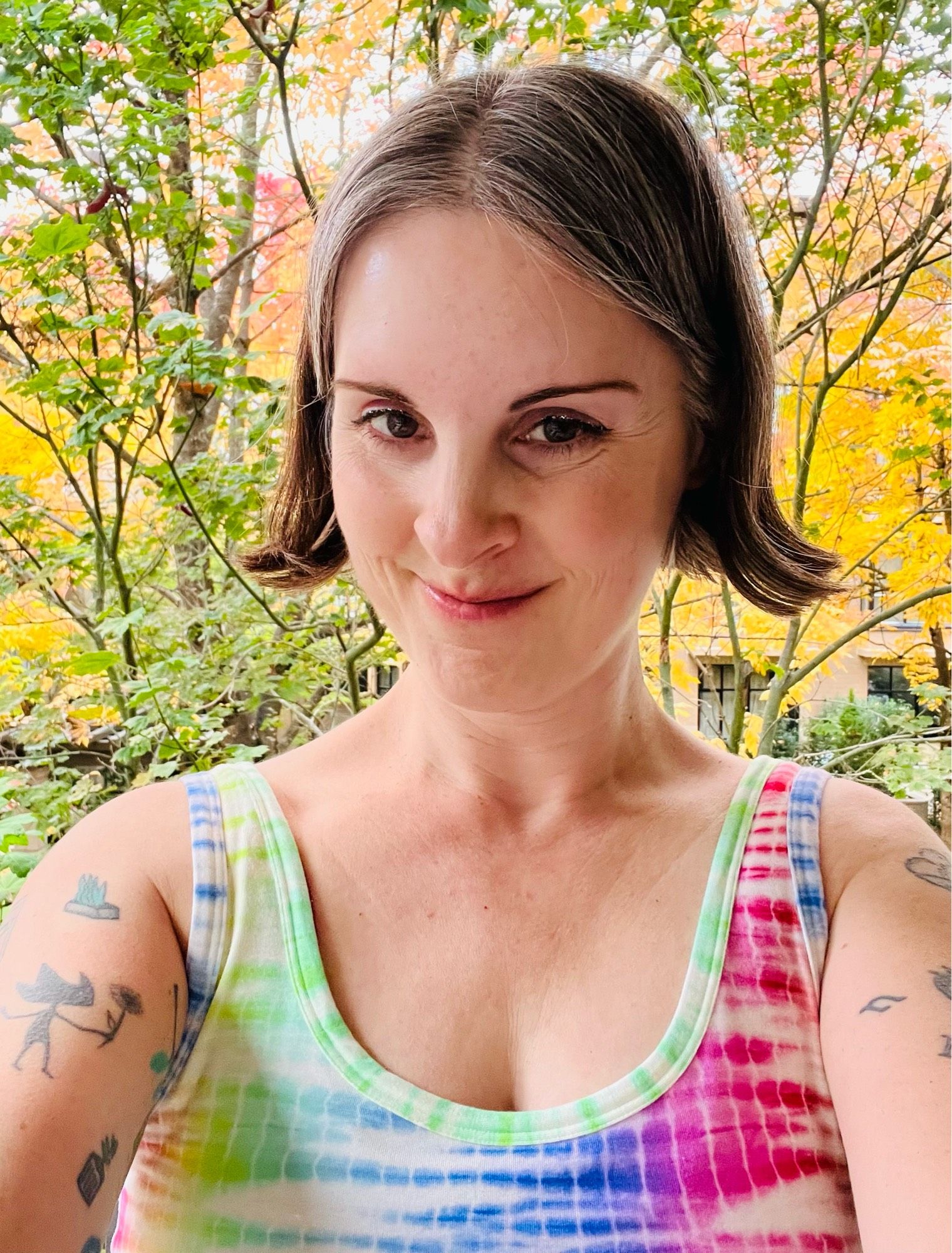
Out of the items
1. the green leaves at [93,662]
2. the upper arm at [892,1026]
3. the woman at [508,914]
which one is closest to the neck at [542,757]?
the woman at [508,914]

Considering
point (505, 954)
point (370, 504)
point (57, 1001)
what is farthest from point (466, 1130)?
point (370, 504)

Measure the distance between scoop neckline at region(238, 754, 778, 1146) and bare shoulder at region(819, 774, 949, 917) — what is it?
3.8 inches

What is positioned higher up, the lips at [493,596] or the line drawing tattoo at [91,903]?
the lips at [493,596]

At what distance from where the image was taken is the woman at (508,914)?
104 cm

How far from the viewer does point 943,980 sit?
1082mm

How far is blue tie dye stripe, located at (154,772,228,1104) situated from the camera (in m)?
1.11

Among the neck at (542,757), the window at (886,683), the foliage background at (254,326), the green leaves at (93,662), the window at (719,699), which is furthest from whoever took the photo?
the window at (886,683)

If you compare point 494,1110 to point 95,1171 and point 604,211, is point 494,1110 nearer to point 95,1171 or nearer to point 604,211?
point 95,1171

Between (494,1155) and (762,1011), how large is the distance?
32cm

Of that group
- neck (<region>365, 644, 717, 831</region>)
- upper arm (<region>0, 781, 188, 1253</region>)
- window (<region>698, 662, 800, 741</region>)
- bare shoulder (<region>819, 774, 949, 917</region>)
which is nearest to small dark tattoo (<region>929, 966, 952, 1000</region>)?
bare shoulder (<region>819, 774, 949, 917</region>)

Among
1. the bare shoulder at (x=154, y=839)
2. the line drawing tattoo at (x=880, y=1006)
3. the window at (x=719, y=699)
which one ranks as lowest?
the window at (x=719, y=699)

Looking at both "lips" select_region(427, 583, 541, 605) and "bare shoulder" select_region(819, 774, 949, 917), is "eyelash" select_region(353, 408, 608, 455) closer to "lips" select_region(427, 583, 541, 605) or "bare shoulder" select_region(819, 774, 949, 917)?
"lips" select_region(427, 583, 541, 605)

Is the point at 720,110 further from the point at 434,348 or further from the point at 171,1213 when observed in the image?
the point at 171,1213

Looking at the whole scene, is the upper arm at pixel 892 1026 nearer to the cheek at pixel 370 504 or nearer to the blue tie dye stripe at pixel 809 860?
the blue tie dye stripe at pixel 809 860
